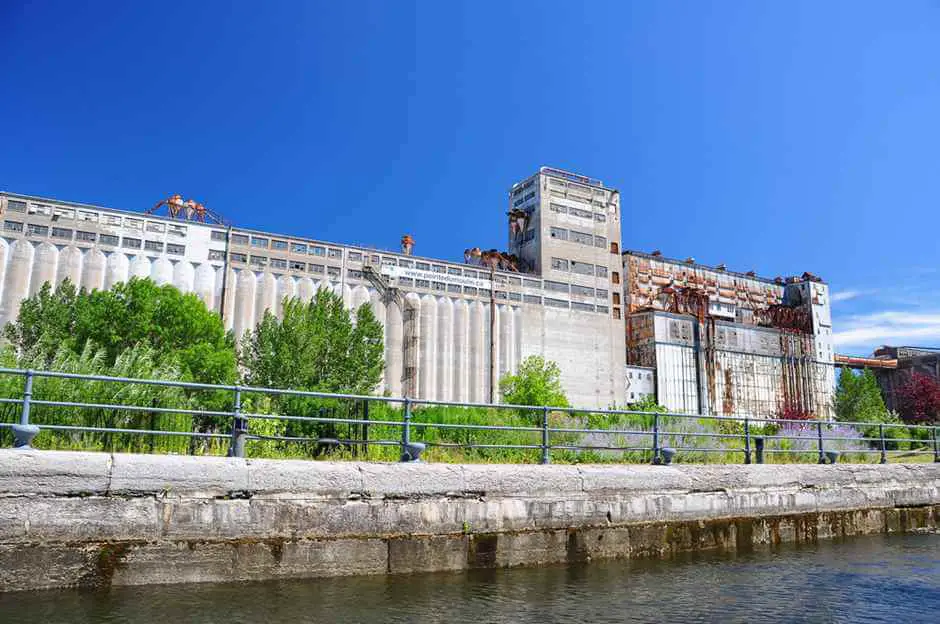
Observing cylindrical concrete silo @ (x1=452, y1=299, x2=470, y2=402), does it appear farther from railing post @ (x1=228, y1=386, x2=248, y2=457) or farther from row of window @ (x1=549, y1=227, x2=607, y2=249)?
railing post @ (x1=228, y1=386, x2=248, y2=457)

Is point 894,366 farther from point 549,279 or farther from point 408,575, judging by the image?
point 408,575

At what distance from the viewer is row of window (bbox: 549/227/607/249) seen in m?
61.7

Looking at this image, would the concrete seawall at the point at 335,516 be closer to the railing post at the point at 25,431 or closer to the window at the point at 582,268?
the railing post at the point at 25,431

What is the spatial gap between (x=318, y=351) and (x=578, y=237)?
1292 inches

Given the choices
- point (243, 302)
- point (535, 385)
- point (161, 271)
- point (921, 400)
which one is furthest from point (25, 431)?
point (921, 400)

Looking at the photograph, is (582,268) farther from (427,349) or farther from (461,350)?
(427,349)

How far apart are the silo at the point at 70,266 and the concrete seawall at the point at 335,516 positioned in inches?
1651

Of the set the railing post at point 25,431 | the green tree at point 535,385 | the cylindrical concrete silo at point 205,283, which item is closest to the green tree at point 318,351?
the cylindrical concrete silo at point 205,283

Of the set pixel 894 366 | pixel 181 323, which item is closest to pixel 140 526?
pixel 181 323

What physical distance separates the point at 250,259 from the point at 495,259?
69.1ft

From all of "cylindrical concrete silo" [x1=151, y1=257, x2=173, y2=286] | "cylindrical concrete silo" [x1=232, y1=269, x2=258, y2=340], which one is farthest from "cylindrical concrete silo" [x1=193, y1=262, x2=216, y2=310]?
"cylindrical concrete silo" [x1=151, y1=257, x2=173, y2=286]

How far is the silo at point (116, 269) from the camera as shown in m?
44.3

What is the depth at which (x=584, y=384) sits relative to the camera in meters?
58.7

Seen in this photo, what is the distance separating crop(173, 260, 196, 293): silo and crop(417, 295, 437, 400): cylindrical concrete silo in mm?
16733
